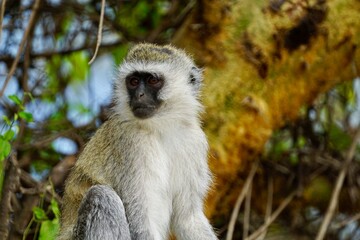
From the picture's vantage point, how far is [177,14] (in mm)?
8969

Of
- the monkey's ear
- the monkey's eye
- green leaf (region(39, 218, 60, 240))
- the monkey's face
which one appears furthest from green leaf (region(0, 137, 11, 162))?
the monkey's ear

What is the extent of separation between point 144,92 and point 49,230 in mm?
1318

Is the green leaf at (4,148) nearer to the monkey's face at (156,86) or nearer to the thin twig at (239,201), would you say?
the monkey's face at (156,86)

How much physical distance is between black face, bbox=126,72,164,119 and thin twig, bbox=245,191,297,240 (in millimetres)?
1989

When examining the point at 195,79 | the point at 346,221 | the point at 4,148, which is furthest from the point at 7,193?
the point at 346,221

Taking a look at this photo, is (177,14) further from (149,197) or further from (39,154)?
(149,197)

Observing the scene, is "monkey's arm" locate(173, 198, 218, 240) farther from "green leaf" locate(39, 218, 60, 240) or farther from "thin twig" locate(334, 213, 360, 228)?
"thin twig" locate(334, 213, 360, 228)

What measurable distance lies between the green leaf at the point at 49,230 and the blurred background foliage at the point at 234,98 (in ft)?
0.04

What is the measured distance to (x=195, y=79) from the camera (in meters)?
6.85

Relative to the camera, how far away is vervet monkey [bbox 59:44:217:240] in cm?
598

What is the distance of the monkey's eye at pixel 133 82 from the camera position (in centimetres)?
638

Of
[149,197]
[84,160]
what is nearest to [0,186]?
[84,160]

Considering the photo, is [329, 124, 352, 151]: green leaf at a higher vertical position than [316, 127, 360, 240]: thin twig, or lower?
higher

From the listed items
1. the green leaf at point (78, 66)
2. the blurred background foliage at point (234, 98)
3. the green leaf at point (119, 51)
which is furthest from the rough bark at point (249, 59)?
the green leaf at point (78, 66)
